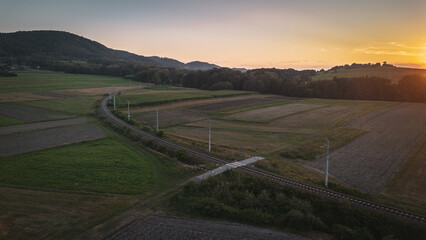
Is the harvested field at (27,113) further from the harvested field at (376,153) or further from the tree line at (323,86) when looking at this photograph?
the tree line at (323,86)

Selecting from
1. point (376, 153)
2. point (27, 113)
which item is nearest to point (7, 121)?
point (27, 113)

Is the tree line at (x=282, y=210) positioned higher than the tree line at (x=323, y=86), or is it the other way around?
the tree line at (x=323, y=86)

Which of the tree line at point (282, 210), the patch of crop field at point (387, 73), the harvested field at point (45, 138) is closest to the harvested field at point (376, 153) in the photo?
the tree line at point (282, 210)

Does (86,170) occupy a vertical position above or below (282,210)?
above

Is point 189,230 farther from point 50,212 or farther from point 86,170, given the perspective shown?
point 86,170

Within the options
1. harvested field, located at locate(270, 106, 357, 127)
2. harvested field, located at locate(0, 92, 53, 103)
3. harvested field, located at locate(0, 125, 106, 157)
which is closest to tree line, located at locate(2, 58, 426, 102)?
harvested field, located at locate(270, 106, 357, 127)

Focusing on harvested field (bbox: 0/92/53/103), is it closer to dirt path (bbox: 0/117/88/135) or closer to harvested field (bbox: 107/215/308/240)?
dirt path (bbox: 0/117/88/135)
